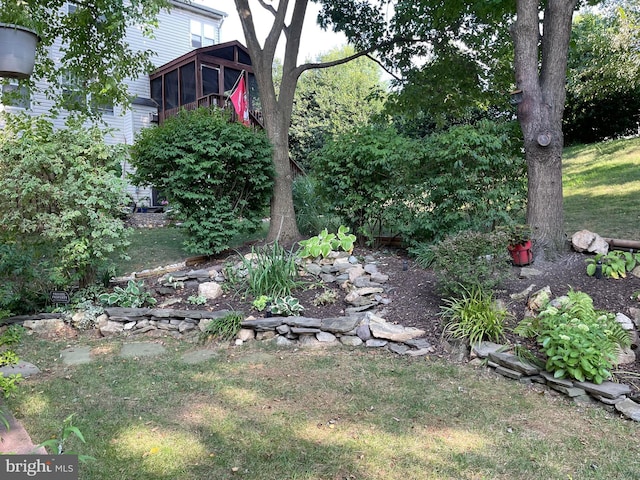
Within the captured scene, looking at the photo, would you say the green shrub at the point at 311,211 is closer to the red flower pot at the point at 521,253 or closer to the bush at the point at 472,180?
the bush at the point at 472,180

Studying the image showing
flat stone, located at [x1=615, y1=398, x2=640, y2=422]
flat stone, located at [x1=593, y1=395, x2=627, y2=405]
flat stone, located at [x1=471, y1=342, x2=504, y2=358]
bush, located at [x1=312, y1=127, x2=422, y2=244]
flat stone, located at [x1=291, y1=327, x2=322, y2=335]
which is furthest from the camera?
bush, located at [x1=312, y1=127, x2=422, y2=244]

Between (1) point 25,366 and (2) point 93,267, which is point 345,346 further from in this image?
(2) point 93,267

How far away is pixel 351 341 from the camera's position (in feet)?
13.2

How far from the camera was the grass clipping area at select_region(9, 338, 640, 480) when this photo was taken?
87.8 inches

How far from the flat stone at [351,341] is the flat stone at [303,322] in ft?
0.84

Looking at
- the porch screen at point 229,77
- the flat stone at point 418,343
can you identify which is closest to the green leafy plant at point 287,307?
the flat stone at point 418,343

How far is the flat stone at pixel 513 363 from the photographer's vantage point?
124 inches

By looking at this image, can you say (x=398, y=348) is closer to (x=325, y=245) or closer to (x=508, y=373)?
(x=508, y=373)

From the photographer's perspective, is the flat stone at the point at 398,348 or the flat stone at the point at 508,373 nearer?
the flat stone at the point at 508,373

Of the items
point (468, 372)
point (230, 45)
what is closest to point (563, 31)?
point (468, 372)

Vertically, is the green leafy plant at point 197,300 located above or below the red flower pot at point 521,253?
below

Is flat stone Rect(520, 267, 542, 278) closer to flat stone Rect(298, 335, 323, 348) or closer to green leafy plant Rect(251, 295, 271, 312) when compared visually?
flat stone Rect(298, 335, 323, 348)

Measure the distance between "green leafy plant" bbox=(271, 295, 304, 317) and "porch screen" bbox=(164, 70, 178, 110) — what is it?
12729 mm

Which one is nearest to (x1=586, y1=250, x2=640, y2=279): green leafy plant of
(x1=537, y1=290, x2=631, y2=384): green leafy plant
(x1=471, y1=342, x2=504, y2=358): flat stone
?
(x1=537, y1=290, x2=631, y2=384): green leafy plant
